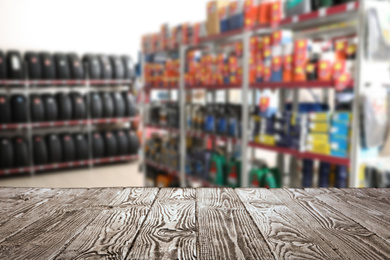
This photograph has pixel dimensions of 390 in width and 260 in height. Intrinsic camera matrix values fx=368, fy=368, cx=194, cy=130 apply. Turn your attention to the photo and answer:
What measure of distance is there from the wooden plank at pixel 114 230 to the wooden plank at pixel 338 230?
432 millimetres

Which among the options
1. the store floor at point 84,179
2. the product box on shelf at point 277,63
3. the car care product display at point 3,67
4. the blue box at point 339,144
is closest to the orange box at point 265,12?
the product box on shelf at point 277,63

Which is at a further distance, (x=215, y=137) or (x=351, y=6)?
(x=215, y=137)

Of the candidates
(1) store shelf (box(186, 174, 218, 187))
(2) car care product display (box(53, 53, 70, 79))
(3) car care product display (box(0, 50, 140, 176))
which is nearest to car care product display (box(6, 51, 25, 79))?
(3) car care product display (box(0, 50, 140, 176))

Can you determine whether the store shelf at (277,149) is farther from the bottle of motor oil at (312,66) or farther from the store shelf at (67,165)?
the store shelf at (67,165)

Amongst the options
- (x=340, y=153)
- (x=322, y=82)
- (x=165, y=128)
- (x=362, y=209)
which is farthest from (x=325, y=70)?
(x=165, y=128)

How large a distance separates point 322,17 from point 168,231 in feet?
7.70

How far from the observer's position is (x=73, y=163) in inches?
260

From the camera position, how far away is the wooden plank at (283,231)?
2.46 ft

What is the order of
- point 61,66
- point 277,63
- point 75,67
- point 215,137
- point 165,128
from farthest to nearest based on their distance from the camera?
1. point 75,67
2. point 61,66
3. point 165,128
4. point 215,137
5. point 277,63

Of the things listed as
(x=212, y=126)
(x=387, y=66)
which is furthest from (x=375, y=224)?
(x=212, y=126)

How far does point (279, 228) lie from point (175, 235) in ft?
0.83

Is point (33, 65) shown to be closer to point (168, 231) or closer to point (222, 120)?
point (222, 120)

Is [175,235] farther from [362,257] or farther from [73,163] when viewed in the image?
[73,163]

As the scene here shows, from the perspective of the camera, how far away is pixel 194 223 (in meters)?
0.92
